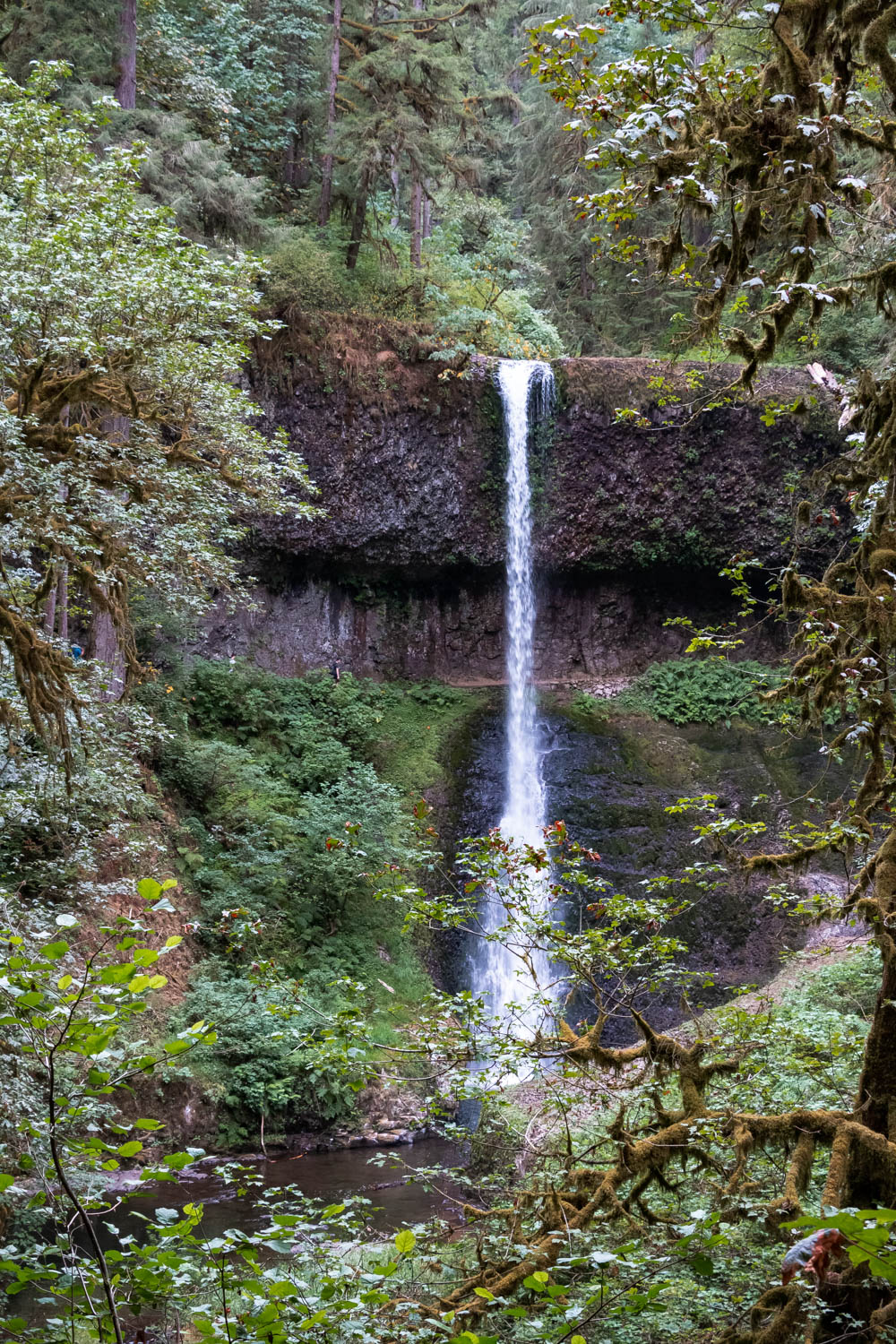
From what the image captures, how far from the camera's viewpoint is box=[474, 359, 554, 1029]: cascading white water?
1673 centimetres

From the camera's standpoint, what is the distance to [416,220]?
70.3 feet

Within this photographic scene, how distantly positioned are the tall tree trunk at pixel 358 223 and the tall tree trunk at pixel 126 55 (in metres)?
5.10

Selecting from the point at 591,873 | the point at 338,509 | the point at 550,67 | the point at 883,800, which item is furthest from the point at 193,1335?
the point at 338,509

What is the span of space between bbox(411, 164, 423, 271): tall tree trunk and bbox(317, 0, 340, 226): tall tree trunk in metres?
1.69

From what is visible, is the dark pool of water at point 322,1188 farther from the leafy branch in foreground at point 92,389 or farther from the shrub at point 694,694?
the shrub at point 694,694

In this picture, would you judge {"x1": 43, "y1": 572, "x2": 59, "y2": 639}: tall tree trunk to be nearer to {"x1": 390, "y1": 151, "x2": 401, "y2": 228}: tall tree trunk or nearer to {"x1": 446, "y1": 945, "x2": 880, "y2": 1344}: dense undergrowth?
{"x1": 446, "y1": 945, "x2": 880, "y2": 1344}: dense undergrowth

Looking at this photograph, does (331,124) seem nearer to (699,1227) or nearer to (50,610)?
(50,610)

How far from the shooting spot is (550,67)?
4.55 metres

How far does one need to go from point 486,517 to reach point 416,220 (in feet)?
23.4

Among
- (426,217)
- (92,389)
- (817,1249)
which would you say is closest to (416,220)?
(426,217)

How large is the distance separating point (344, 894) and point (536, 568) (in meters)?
8.91

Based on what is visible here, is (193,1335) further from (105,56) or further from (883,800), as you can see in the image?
(105,56)

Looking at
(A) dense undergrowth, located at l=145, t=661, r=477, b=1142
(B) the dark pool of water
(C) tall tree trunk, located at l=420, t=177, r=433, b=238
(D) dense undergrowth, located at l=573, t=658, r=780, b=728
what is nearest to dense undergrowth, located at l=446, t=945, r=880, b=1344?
(B) the dark pool of water

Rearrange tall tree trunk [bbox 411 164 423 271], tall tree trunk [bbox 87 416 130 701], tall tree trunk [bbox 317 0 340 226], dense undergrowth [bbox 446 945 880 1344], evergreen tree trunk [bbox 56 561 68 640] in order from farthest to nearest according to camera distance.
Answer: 1. tall tree trunk [bbox 411 164 423 271]
2. tall tree trunk [bbox 317 0 340 226]
3. tall tree trunk [bbox 87 416 130 701]
4. evergreen tree trunk [bbox 56 561 68 640]
5. dense undergrowth [bbox 446 945 880 1344]
